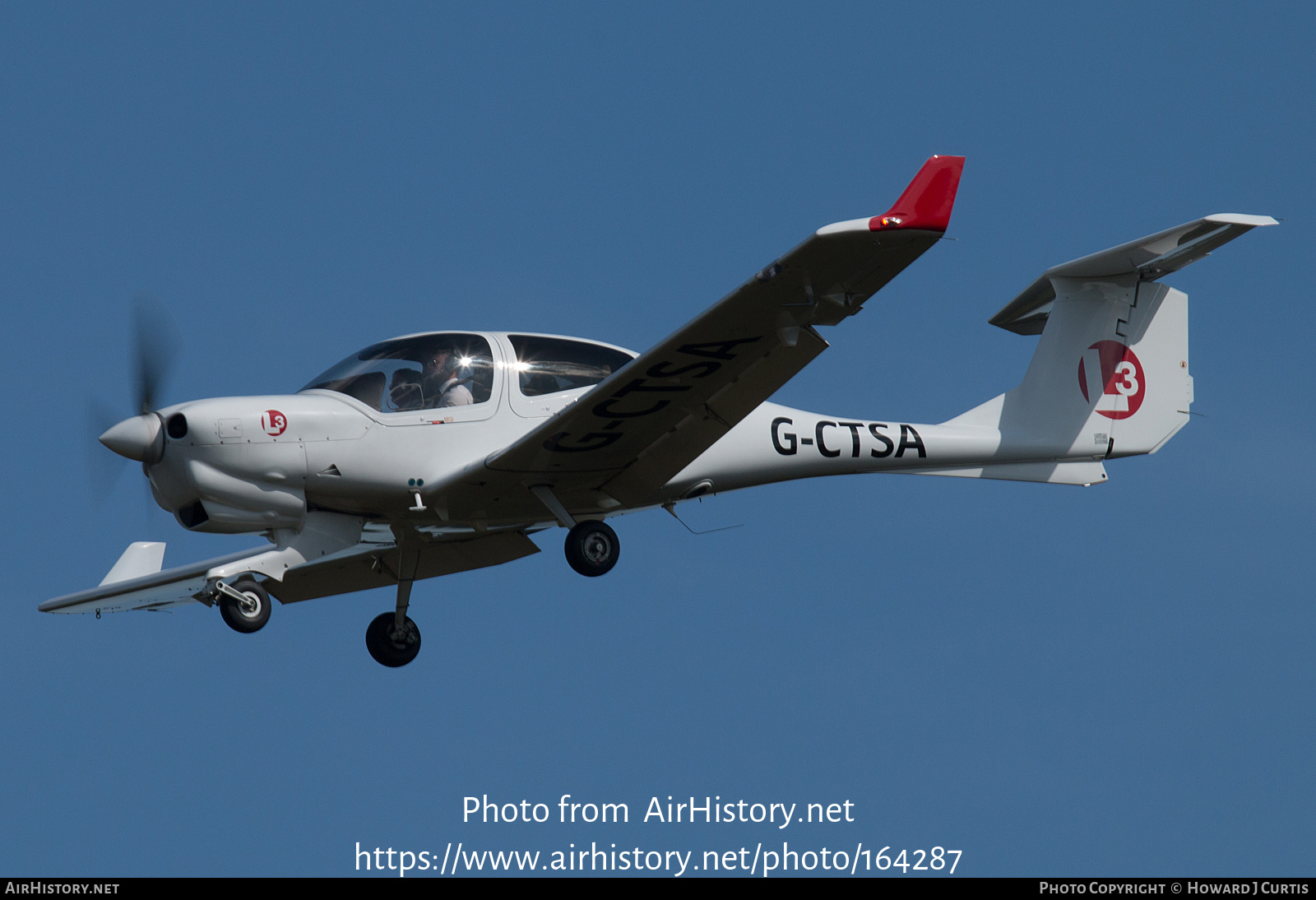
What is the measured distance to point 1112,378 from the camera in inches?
595

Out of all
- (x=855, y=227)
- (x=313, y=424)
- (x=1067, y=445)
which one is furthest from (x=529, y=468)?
(x=1067, y=445)

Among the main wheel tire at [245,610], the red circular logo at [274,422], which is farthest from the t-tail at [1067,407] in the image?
the main wheel tire at [245,610]

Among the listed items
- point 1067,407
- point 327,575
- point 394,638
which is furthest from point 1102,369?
point 327,575

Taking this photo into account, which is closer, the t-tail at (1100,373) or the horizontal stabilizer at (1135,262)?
the horizontal stabilizer at (1135,262)

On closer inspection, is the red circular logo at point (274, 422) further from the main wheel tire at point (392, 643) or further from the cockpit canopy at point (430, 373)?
the main wheel tire at point (392, 643)

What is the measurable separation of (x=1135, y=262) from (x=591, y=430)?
6352 mm

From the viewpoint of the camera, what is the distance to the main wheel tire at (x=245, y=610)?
12.0m

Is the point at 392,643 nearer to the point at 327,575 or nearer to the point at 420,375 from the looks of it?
the point at 327,575

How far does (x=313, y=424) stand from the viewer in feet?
40.4

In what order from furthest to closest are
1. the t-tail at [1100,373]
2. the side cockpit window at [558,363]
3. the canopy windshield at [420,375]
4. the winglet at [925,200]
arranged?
the t-tail at [1100,373], the side cockpit window at [558,363], the canopy windshield at [420,375], the winglet at [925,200]

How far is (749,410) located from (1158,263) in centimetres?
512

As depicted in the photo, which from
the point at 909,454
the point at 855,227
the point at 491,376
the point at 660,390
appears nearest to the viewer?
the point at 855,227

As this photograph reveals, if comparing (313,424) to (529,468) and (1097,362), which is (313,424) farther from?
(1097,362)

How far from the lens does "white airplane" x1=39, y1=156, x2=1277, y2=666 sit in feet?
37.6
